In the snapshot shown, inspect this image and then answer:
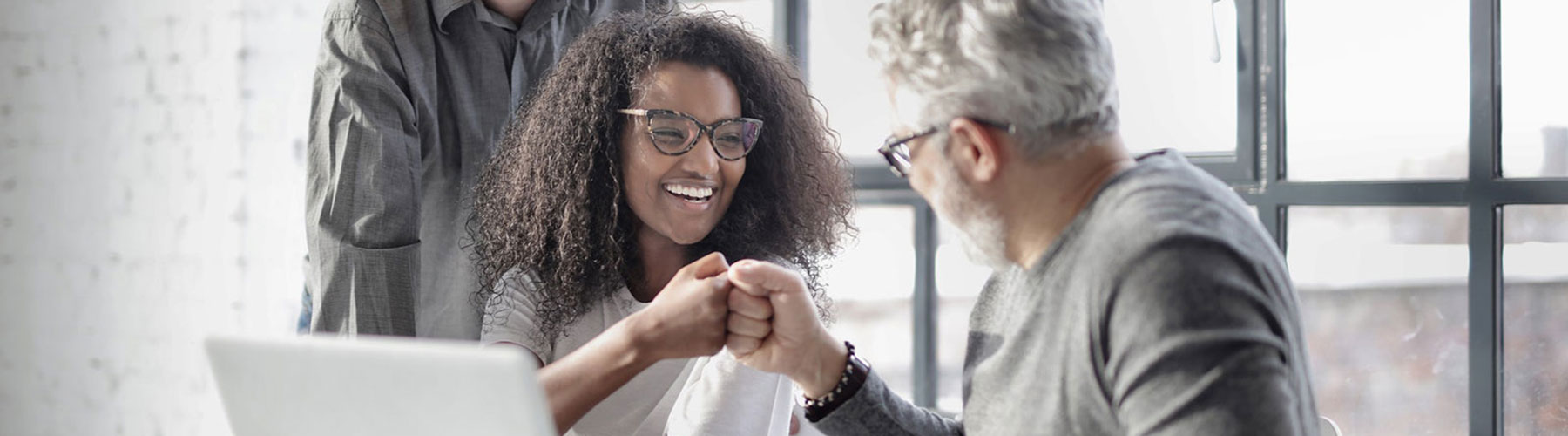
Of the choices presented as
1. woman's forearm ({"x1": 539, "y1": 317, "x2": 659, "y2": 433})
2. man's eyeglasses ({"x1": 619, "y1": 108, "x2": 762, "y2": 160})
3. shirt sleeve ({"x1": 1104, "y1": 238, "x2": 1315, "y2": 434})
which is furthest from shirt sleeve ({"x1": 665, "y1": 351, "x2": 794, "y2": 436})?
shirt sleeve ({"x1": 1104, "y1": 238, "x2": 1315, "y2": 434})

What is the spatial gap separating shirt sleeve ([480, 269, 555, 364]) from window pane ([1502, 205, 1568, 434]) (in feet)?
5.45

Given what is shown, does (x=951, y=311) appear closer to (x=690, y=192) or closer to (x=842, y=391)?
(x=690, y=192)

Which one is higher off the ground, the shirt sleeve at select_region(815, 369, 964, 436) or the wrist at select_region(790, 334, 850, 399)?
the wrist at select_region(790, 334, 850, 399)

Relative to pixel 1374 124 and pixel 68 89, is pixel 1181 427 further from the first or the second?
pixel 68 89

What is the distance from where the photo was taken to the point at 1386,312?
2.39 m

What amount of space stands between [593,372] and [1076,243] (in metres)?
0.61

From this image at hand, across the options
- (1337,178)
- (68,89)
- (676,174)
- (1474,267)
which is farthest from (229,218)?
(1474,267)

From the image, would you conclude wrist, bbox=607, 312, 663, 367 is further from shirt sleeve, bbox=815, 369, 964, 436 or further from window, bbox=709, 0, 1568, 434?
window, bbox=709, 0, 1568, 434

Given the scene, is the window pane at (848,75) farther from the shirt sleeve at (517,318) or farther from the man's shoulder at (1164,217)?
the man's shoulder at (1164,217)

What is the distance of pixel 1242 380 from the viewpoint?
35.2 inches

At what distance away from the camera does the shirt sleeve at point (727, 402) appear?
1554 millimetres

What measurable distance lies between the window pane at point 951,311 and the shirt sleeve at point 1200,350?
76.3 inches

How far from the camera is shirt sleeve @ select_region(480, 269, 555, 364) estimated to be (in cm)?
168

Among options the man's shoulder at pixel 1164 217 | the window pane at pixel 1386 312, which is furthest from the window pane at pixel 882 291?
the man's shoulder at pixel 1164 217
